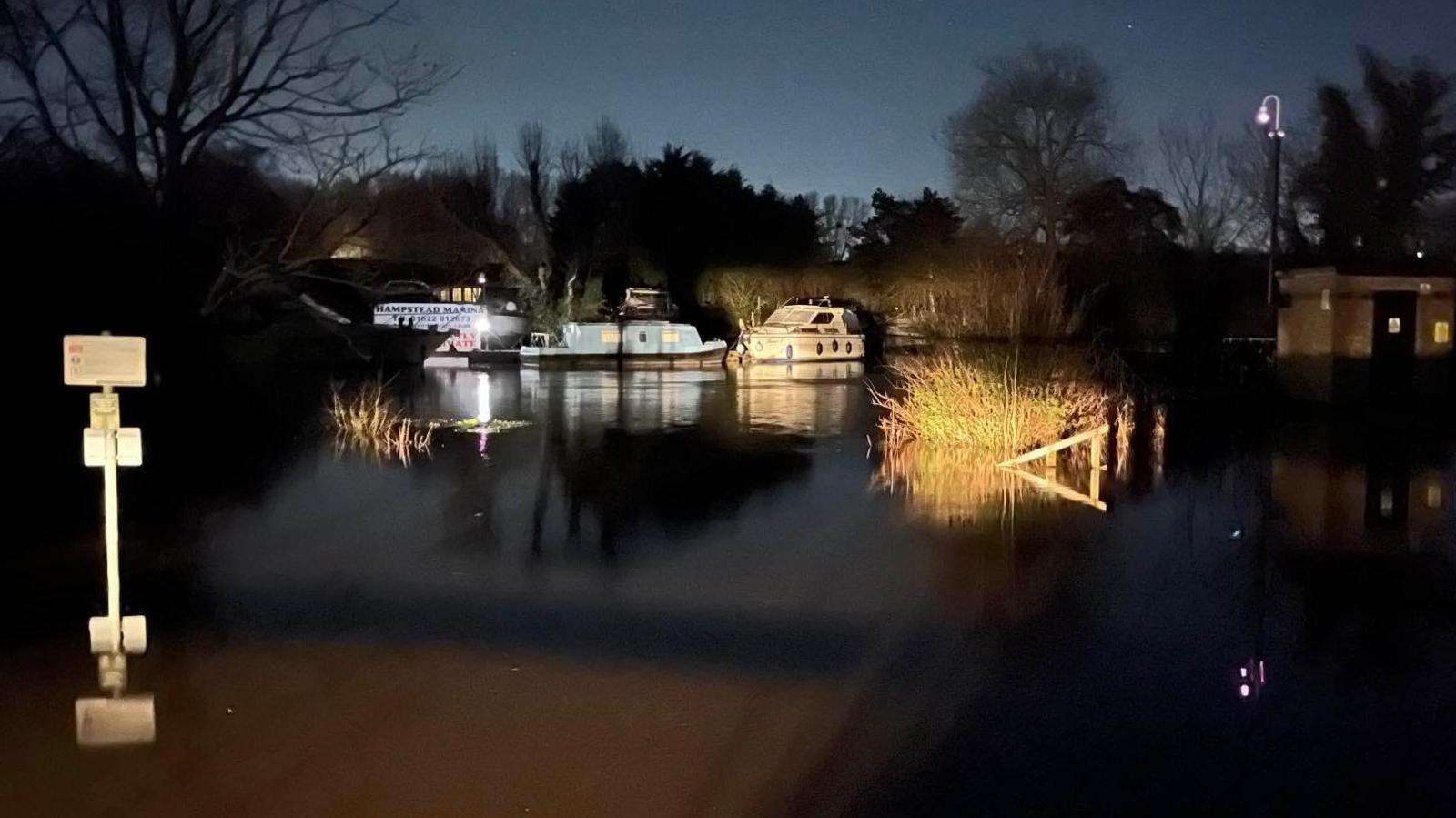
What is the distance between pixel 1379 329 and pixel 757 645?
2061 centimetres

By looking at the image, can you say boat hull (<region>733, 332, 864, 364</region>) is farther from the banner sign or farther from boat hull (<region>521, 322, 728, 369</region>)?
the banner sign

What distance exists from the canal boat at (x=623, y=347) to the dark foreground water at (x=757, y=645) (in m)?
27.0

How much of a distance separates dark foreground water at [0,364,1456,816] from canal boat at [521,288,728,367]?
27047 mm

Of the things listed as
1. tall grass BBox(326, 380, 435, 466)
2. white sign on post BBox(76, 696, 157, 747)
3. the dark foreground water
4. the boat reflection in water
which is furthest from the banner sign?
white sign on post BBox(76, 696, 157, 747)

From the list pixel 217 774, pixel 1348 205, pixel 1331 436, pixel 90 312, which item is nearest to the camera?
pixel 217 774

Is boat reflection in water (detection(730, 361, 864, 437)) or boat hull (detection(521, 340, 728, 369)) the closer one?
boat reflection in water (detection(730, 361, 864, 437))

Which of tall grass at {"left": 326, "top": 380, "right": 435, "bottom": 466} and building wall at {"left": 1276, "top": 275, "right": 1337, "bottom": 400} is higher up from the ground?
building wall at {"left": 1276, "top": 275, "right": 1337, "bottom": 400}

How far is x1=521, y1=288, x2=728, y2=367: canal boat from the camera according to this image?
143ft

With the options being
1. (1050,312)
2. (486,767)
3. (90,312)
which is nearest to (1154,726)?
(486,767)

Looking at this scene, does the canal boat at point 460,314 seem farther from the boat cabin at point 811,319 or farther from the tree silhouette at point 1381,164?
the tree silhouette at point 1381,164

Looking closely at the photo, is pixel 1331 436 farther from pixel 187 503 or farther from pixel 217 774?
pixel 217 774

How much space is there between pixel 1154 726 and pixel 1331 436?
15.2 metres

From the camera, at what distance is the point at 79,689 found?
758cm

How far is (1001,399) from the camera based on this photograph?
59.3 ft
